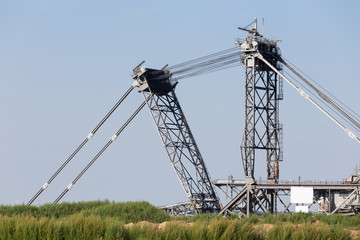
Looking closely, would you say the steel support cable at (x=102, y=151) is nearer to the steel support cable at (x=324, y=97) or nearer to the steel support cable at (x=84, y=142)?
the steel support cable at (x=84, y=142)

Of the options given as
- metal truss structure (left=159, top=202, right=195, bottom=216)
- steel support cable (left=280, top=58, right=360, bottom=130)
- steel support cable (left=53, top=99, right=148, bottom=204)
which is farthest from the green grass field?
steel support cable (left=53, top=99, right=148, bottom=204)

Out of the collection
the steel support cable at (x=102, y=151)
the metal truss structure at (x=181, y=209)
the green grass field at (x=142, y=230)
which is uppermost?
the steel support cable at (x=102, y=151)

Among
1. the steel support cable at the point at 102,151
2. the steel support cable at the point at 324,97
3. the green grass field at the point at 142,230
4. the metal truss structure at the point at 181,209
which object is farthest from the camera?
the steel support cable at the point at 102,151

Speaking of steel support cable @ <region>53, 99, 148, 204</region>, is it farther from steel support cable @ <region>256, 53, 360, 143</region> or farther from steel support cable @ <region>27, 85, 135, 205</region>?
steel support cable @ <region>256, 53, 360, 143</region>

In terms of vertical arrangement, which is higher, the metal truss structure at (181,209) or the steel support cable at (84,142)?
the steel support cable at (84,142)

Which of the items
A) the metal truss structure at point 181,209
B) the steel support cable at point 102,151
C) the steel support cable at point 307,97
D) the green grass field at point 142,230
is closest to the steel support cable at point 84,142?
the steel support cable at point 102,151

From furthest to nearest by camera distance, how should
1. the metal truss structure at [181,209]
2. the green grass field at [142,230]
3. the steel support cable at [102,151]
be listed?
the steel support cable at [102,151] < the metal truss structure at [181,209] < the green grass field at [142,230]

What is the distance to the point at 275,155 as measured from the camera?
240 ft

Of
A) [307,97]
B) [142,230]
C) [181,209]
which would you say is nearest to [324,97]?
[307,97]

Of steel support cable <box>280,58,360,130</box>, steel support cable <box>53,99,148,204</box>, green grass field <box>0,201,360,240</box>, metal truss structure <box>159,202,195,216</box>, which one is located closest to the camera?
green grass field <box>0,201,360,240</box>

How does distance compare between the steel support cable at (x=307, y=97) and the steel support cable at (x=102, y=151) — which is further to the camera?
the steel support cable at (x=102, y=151)

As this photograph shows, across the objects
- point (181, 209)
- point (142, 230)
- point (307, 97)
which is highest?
point (307, 97)

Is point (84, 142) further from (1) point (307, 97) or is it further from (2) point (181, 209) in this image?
(1) point (307, 97)

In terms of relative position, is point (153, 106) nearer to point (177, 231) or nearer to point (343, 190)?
point (343, 190)
